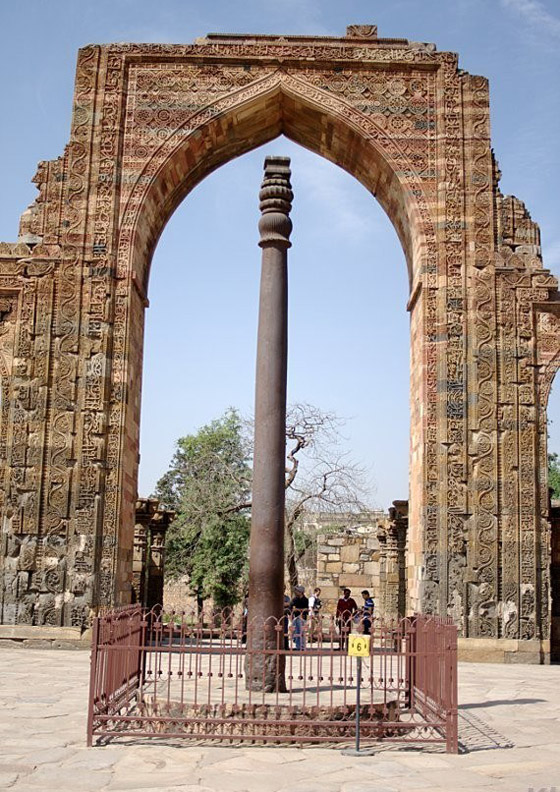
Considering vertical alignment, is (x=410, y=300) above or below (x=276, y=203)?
above

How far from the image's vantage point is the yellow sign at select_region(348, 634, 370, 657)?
5.61 metres

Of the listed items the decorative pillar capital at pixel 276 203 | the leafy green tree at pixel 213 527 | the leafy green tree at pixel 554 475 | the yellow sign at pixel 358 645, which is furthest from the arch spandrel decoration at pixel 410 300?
the leafy green tree at pixel 554 475

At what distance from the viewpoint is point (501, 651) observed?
1155 cm

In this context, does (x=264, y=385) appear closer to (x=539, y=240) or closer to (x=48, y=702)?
(x=48, y=702)

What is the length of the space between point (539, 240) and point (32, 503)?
7.63 m

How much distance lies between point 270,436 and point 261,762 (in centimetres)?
253

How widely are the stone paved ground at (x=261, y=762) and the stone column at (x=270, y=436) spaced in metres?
1.10

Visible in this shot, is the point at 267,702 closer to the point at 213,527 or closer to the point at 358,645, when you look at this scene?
the point at 358,645

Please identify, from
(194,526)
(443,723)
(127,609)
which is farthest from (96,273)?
(194,526)

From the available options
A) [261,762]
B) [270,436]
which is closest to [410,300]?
[270,436]

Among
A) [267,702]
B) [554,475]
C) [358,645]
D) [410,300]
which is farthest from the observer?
[554,475]

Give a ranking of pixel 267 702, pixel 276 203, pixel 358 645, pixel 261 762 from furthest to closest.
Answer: pixel 276 203 < pixel 267 702 < pixel 358 645 < pixel 261 762

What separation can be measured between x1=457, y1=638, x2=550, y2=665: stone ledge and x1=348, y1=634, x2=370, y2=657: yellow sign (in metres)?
6.30

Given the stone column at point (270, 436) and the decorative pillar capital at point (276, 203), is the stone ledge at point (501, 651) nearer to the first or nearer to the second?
the stone column at point (270, 436)
